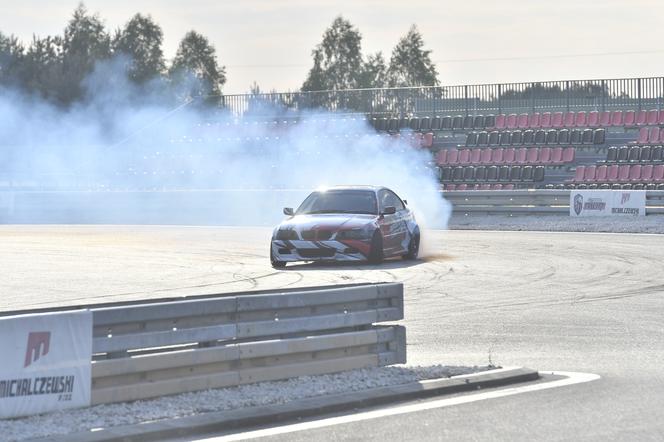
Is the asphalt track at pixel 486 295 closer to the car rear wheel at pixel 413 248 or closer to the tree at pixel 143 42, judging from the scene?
the car rear wheel at pixel 413 248

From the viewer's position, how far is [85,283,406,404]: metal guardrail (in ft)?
28.1

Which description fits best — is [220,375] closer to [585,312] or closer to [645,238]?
[585,312]

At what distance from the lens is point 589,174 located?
4134 cm

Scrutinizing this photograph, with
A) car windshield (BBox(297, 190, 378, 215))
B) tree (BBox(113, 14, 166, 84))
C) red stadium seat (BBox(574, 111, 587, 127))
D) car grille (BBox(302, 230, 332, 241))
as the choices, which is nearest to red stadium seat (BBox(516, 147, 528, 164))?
red stadium seat (BBox(574, 111, 587, 127))

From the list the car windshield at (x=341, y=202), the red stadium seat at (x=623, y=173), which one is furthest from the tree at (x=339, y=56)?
the car windshield at (x=341, y=202)

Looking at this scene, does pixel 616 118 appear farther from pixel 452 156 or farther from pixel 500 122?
pixel 452 156

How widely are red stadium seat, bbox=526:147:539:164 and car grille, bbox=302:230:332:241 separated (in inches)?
940

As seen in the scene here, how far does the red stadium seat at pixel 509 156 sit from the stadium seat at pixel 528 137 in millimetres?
831

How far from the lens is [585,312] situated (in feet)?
47.2

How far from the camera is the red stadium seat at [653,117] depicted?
43.8 m

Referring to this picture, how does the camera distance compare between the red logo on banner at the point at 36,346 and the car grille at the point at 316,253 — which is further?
the car grille at the point at 316,253

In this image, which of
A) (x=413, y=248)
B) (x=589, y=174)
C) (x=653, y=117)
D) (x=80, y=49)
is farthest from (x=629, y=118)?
(x=80, y=49)

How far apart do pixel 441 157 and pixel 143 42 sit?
6544cm

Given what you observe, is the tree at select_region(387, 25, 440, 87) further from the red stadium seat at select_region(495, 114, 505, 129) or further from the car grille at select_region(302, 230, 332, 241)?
the car grille at select_region(302, 230, 332, 241)
